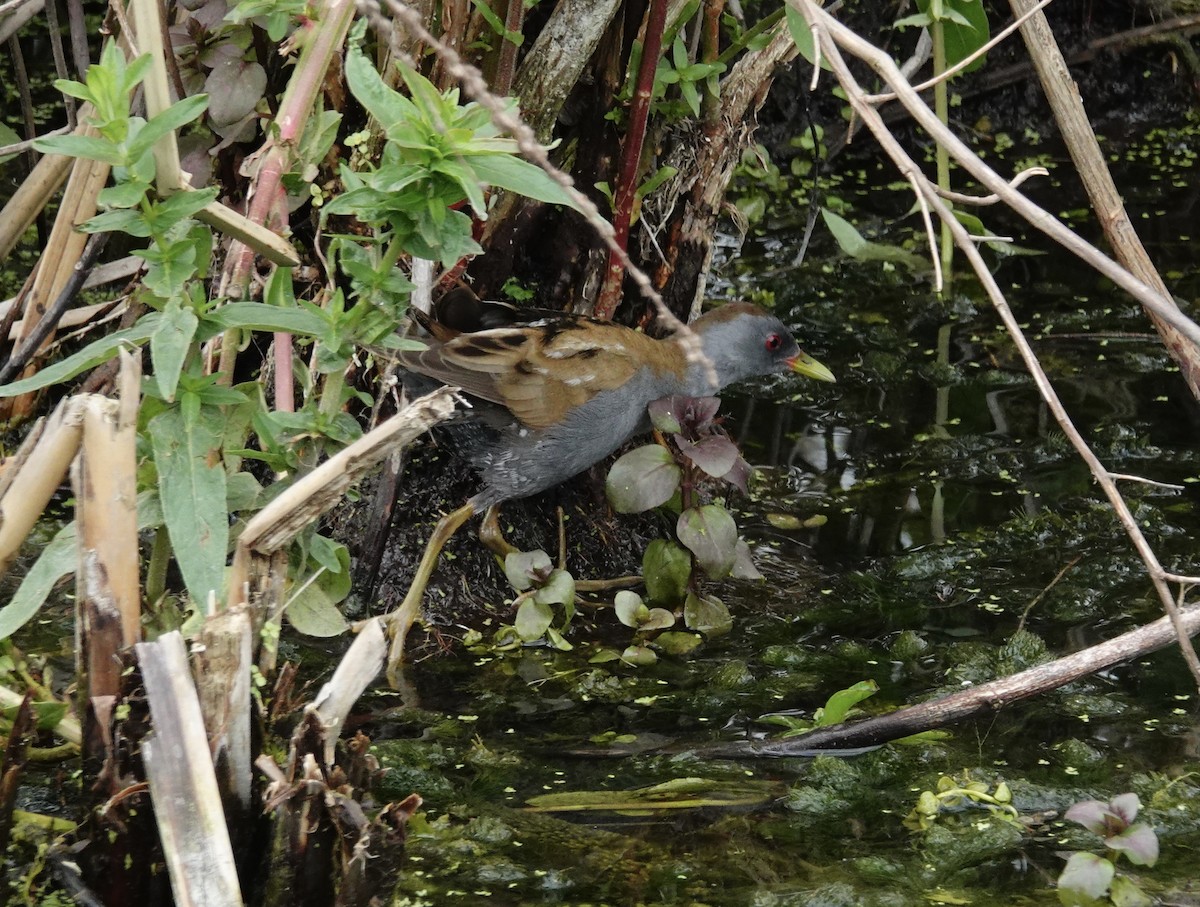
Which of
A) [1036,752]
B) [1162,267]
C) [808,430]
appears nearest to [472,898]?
[1036,752]

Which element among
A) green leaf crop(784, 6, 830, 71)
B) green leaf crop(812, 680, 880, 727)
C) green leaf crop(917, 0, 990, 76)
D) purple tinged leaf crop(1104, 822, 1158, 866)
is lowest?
green leaf crop(812, 680, 880, 727)

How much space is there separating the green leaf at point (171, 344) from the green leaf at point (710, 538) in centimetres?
162

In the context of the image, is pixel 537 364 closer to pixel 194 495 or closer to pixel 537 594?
pixel 537 594

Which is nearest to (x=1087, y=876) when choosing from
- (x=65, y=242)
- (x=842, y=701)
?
(x=842, y=701)

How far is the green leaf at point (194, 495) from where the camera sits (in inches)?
82.6

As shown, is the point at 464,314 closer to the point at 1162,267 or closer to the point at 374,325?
the point at 374,325

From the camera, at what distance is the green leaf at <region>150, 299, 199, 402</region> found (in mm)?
2014

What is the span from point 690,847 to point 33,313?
212 centimetres

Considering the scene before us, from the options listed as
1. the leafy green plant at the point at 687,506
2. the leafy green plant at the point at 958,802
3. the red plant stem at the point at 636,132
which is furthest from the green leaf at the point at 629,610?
the leafy green plant at the point at 958,802

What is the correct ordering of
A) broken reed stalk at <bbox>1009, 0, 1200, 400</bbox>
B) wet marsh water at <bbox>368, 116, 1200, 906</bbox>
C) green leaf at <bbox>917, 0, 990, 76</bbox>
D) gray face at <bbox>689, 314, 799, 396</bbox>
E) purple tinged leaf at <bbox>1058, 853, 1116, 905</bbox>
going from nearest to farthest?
purple tinged leaf at <bbox>1058, 853, 1116, 905</bbox> → wet marsh water at <bbox>368, 116, 1200, 906</bbox> → broken reed stalk at <bbox>1009, 0, 1200, 400</bbox> → green leaf at <bbox>917, 0, 990, 76</bbox> → gray face at <bbox>689, 314, 799, 396</bbox>

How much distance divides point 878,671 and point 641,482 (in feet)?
2.35

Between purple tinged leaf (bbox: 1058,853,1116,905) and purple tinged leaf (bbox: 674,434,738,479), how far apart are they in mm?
1324

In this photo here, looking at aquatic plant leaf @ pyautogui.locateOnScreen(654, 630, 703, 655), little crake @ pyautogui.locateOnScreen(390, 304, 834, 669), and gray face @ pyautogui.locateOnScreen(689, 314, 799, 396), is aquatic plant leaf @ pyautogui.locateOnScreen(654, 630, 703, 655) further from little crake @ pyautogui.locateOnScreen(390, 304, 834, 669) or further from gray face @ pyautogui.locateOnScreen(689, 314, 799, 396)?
gray face @ pyautogui.locateOnScreen(689, 314, 799, 396)

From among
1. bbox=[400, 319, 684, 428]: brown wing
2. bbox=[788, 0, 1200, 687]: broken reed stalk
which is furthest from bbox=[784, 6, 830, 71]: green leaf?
bbox=[400, 319, 684, 428]: brown wing
